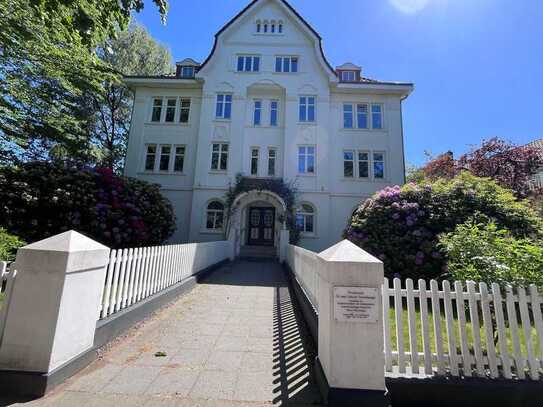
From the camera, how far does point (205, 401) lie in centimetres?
264

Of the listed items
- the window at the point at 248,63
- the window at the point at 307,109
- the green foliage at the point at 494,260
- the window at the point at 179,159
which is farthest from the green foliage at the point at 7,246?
the window at the point at 248,63

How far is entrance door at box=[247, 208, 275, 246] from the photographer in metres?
17.5

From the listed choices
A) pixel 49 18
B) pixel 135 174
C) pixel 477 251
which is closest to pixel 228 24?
pixel 135 174

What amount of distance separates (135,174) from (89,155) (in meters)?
3.56

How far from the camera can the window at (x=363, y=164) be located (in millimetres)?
17109

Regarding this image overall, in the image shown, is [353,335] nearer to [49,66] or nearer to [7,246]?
[7,246]

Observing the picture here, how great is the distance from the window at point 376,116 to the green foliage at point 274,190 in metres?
6.81

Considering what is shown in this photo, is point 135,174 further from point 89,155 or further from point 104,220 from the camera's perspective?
point 104,220

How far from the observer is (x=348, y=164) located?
17.3 metres

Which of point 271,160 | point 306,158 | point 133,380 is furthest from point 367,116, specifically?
point 133,380

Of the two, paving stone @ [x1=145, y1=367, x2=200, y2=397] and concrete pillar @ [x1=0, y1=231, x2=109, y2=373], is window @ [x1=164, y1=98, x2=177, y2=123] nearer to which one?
concrete pillar @ [x1=0, y1=231, x2=109, y2=373]

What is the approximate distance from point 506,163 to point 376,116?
8.40 m

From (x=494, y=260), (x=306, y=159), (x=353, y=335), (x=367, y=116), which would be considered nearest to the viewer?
(x=353, y=335)

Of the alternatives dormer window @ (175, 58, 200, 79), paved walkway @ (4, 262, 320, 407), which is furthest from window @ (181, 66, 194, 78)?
paved walkway @ (4, 262, 320, 407)
